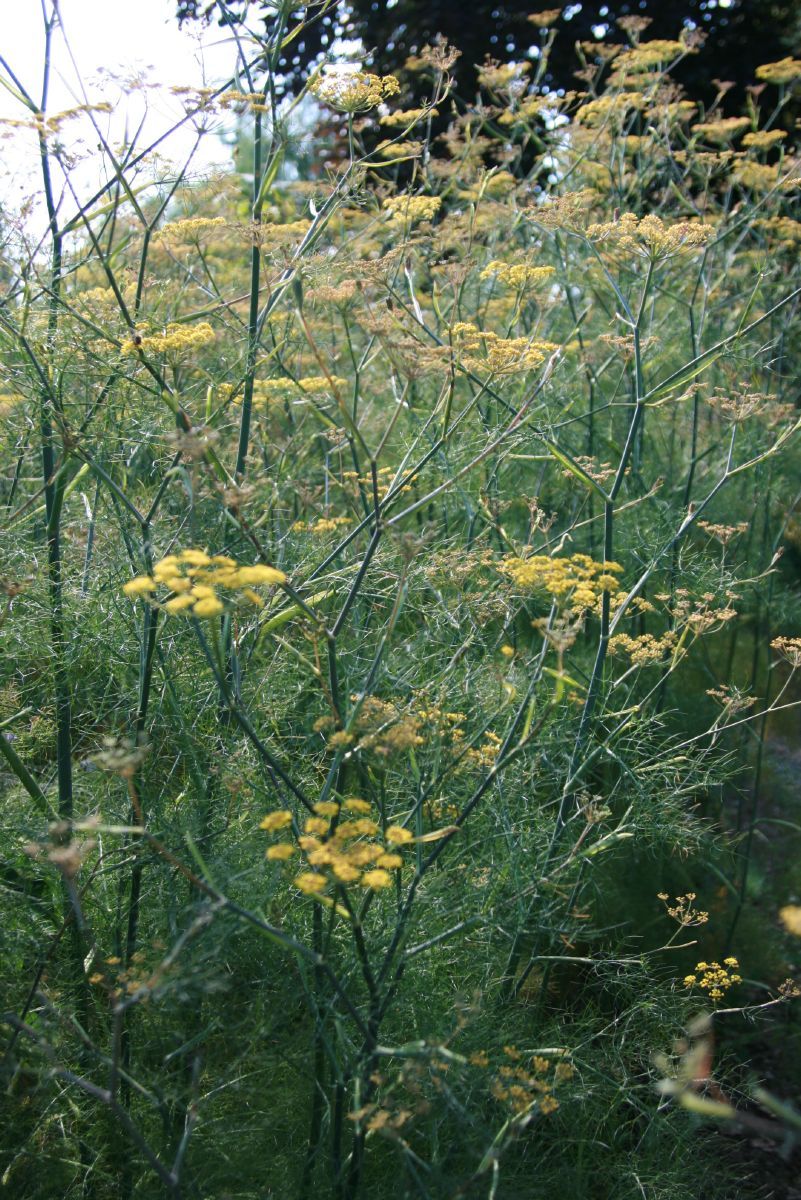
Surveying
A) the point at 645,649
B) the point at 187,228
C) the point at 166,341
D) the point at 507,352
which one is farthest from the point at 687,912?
the point at 187,228

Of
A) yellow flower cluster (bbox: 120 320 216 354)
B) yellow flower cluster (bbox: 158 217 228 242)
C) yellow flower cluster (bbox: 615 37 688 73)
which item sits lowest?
yellow flower cluster (bbox: 120 320 216 354)

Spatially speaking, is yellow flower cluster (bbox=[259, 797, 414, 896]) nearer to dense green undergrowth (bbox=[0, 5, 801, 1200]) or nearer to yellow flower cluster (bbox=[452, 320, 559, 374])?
dense green undergrowth (bbox=[0, 5, 801, 1200])

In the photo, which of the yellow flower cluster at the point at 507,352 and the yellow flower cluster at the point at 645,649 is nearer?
the yellow flower cluster at the point at 507,352

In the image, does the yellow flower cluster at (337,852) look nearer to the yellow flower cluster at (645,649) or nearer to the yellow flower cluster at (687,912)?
the yellow flower cluster at (645,649)

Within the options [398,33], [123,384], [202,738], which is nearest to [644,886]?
[202,738]

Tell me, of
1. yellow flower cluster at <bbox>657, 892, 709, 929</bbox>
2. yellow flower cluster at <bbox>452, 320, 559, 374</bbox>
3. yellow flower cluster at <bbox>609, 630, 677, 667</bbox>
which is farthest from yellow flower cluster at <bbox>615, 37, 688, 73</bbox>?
yellow flower cluster at <bbox>657, 892, 709, 929</bbox>

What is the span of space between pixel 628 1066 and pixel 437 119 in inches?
327

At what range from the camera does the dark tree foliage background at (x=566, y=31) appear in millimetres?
9164

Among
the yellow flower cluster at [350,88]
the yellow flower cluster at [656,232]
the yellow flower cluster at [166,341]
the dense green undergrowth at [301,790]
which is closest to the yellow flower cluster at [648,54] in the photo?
the dense green undergrowth at [301,790]

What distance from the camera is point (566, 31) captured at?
9.23 m

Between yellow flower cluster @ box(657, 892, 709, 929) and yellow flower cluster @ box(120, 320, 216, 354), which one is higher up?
yellow flower cluster @ box(120, 320, 216, 354)

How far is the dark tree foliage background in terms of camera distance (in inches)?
361

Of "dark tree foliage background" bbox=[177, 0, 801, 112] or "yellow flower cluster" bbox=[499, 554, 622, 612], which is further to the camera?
"dark tree foliage background" bbox=[177, 0, 801, 112]

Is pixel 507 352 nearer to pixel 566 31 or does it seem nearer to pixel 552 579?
pixel 552 579
